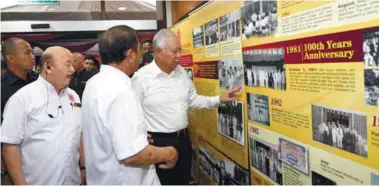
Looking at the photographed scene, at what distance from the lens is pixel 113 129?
144 centimetres

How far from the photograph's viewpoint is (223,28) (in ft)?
7.95

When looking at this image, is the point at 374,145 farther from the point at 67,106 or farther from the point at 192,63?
the point at 192,63

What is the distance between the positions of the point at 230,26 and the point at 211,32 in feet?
1.37

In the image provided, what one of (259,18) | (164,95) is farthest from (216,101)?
(259,18)

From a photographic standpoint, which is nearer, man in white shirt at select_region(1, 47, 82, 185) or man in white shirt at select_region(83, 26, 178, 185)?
man in white shirt at select_region(83, 26, 178, 185)

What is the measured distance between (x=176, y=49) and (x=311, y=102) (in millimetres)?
1368

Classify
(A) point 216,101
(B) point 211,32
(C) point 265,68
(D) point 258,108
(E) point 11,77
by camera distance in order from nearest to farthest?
1. (C) point 265,68
2. (D) point 258,108
3. (E) point 11,77
4. (A) point 216,101
5. (B) point 211,32

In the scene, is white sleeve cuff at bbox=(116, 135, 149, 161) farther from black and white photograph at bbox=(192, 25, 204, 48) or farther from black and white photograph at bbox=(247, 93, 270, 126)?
black and white photograph at bbox=(192, 25, 204, 48)

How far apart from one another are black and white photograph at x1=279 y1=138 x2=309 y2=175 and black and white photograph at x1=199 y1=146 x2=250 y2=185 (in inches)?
23.1

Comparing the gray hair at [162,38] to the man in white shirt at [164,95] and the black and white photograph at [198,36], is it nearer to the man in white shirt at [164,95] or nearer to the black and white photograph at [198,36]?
the man in white shirt at [164,95]

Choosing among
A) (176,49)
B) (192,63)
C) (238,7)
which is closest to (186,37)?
(192,63)

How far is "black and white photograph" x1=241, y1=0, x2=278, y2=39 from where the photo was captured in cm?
172

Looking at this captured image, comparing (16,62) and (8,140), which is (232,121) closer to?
(8,140)

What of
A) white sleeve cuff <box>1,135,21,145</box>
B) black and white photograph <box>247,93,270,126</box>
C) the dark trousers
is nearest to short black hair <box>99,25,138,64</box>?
white sleeve cuff <box>1,135,21,145</box>
